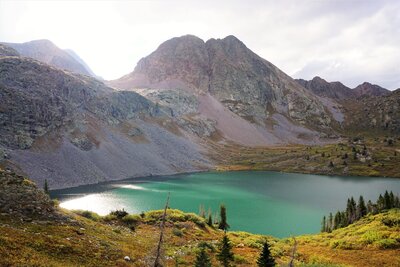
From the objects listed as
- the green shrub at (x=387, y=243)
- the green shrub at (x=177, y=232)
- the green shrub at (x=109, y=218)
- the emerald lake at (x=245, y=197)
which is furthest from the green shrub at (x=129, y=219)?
the emerald lake at (x=245, y=197)

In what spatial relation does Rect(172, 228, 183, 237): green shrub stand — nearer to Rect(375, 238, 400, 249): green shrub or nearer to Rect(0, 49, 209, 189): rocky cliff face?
Rect(375, 238, 400, 249): green shrub

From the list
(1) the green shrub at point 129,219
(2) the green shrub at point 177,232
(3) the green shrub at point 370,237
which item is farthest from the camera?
(1) the green shrub at point 129,219

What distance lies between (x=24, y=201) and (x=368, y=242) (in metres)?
33.8

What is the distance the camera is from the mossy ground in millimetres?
18984

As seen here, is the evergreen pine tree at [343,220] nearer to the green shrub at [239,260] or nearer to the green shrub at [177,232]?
the green shrub at [177,232]

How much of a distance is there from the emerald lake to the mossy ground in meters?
40.0

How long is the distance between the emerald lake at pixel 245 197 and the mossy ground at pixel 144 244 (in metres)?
40.0

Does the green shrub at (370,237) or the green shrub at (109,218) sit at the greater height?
the green shrub at (109,218)

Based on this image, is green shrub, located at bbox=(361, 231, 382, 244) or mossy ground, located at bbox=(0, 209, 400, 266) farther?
green shrub, located at bbox=(361, 231, 382, 244)

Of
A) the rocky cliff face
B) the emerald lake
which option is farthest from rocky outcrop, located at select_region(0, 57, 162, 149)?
the emerald lake

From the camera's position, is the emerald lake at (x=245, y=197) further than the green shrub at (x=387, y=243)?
Yes

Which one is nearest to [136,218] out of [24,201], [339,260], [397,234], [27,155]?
[24,201]

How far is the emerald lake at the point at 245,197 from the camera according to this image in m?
91.8

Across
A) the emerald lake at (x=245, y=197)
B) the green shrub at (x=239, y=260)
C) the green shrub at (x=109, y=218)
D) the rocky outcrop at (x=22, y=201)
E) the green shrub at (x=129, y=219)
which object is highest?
the rocky outcrop at (x=22, y=201)
